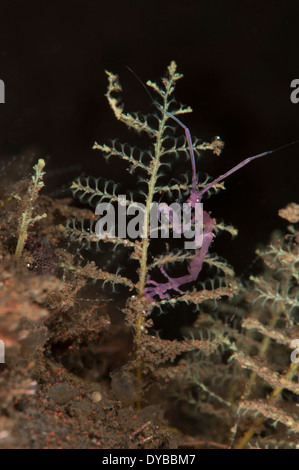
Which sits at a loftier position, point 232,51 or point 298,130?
point 232,51

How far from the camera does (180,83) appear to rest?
5.06 metres

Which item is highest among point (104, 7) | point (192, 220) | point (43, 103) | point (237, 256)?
point (104, 7)

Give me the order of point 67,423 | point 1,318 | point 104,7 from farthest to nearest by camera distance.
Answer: point 104,7
point 67,423
point 1,318

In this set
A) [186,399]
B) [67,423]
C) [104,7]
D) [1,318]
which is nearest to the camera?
[1,318]

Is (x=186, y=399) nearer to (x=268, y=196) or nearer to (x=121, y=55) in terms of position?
(x=268, y=196)

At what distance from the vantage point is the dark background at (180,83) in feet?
16.6

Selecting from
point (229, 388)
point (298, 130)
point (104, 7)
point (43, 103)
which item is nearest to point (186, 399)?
point (229, 388)

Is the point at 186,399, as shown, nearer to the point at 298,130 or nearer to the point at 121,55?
the point at 298,130

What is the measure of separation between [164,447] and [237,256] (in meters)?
3.21

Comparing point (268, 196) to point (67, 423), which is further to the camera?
point (268, 196)

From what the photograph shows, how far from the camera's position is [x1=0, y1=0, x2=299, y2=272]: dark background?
5.05 m

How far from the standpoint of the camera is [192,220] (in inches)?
147

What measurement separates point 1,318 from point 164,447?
7.01 feet
